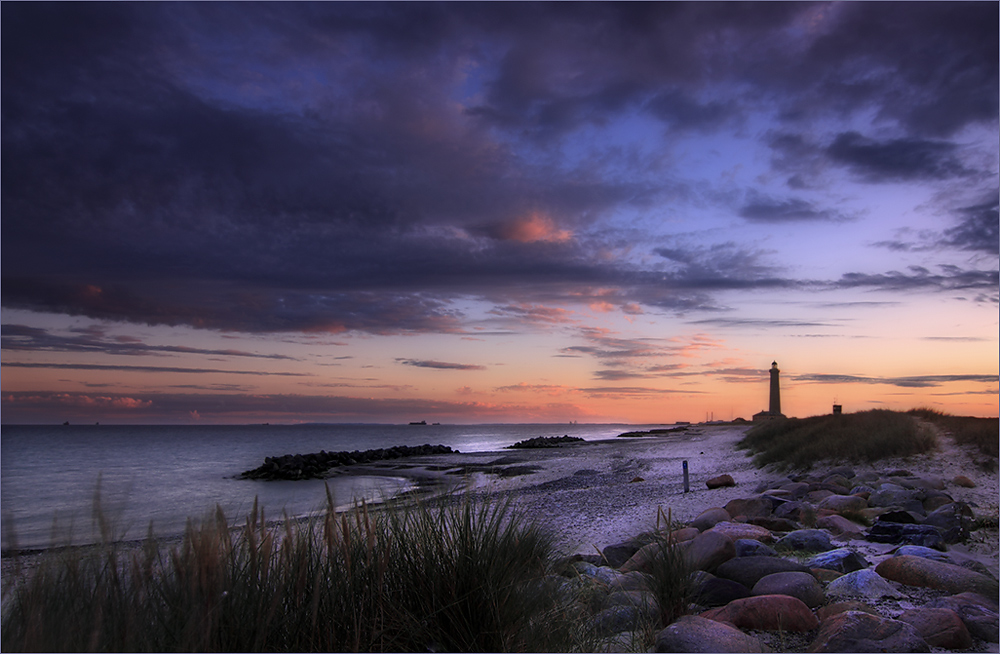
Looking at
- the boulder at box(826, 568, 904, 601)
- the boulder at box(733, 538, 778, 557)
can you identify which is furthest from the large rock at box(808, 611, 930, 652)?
the boulder at box(733, 538, 778, 557)

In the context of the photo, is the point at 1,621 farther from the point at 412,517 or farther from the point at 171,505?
the point at 171,505

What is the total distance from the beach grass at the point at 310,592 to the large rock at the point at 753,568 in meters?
3.14

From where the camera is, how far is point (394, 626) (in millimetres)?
3254

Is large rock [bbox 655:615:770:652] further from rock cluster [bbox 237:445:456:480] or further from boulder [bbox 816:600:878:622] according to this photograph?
rock cluster [bbox 237:445:456:480]

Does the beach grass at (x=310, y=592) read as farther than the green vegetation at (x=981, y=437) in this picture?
No

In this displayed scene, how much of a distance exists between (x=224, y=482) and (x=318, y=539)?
97.4ft

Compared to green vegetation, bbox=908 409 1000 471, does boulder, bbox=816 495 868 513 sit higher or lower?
lower

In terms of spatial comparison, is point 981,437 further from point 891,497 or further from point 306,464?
point 306,464

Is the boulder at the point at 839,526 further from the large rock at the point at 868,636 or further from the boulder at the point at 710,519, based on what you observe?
the large rock at the point at 868,636

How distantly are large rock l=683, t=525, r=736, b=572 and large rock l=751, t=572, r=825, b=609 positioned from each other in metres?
0.78

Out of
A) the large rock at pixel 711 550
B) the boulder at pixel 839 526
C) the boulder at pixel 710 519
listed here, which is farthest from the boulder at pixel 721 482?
the large rock at pixel 711 550

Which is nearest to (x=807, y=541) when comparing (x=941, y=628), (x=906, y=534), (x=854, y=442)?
(x=906, y=534)

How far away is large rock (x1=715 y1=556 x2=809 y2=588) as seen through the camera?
6.14 m

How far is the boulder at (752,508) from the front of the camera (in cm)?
1002
